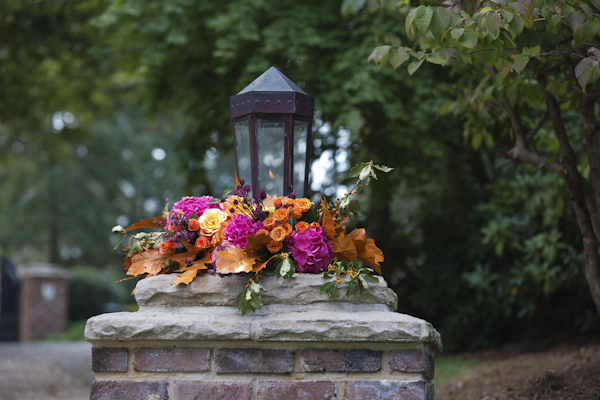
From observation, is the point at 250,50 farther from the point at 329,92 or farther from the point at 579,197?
the point at 579,197

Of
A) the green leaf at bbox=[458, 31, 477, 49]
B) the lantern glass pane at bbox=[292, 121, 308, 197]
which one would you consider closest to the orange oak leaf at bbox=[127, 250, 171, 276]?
the lantern glass pane at bbox=[292, 121, 308, 197]

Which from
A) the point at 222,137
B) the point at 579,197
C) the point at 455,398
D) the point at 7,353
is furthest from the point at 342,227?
the point at 7,353

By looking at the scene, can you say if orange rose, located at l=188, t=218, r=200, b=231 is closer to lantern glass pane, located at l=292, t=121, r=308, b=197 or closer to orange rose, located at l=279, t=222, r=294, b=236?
orange rose, located at l=279, t=222, r=294, b=236

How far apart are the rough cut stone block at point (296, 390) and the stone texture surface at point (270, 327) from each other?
0.16 metres

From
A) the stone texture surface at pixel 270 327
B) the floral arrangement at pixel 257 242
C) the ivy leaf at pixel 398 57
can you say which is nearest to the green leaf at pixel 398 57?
the ivy leaf at pixel 398 57

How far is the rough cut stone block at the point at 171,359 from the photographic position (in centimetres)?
199

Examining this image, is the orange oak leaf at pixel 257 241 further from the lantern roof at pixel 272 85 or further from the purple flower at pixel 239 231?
the lantern roof at pixel 272 85

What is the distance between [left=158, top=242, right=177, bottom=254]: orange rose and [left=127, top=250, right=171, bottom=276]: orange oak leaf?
31 mm

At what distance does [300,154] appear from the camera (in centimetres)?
245

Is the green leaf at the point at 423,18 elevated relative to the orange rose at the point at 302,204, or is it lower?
elevated

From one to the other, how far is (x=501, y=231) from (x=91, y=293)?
43.3ft

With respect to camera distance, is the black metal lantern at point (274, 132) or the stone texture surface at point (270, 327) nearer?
the stone texture surface at point (270, 327)

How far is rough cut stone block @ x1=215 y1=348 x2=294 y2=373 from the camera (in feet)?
6.40

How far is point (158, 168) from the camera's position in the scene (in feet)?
76.7
